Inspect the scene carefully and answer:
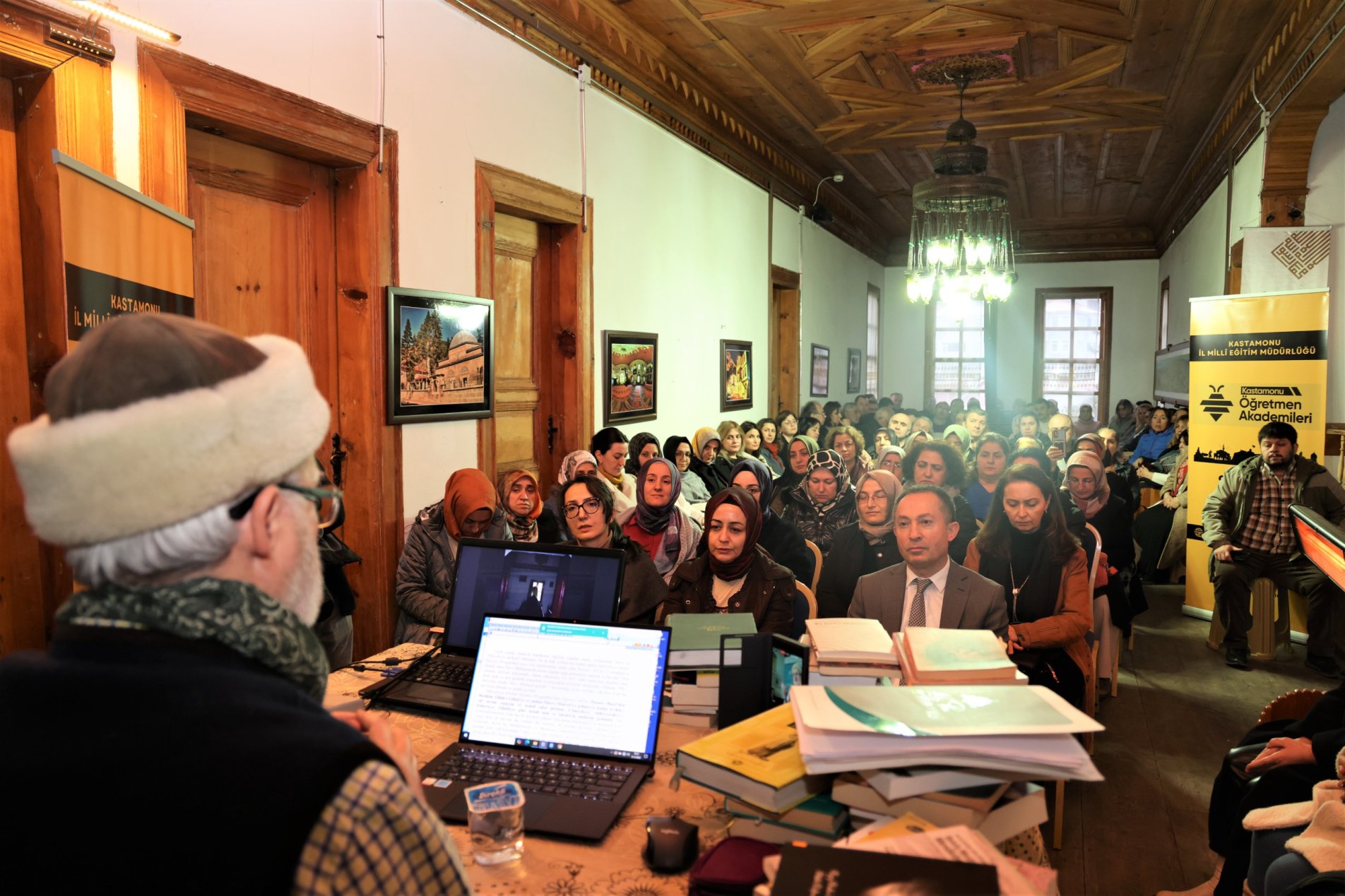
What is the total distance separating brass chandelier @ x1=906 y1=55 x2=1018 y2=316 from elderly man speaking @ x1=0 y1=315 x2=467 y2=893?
7283 mm

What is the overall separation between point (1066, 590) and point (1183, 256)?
934cm

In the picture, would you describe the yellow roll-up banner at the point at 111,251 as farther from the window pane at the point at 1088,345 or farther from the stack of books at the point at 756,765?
the window pane at the point at 1088,345

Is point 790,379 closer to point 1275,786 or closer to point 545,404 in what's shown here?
point 545,404

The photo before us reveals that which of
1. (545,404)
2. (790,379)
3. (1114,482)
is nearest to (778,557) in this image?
(545,404)

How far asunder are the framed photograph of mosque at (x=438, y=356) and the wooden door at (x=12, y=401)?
1520mm

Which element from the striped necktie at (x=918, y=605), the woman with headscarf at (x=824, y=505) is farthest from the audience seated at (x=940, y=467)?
the striped necktie at (x=918, y=605)

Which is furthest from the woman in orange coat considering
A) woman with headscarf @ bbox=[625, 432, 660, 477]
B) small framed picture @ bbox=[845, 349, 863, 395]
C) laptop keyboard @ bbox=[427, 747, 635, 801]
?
small framed picture @ bbox=[845, 349, 863, 395]

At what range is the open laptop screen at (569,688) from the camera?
188 centimetres

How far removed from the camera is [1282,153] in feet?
20.2

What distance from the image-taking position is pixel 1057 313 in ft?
51.7

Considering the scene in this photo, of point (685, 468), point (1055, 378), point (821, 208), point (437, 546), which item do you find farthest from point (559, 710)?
point (1055, 378)

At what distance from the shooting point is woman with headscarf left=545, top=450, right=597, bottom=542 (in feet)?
15.6

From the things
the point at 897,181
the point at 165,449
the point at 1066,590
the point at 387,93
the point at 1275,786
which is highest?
the point at 897,181

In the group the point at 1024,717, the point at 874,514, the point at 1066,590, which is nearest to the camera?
the point at 1024,717
